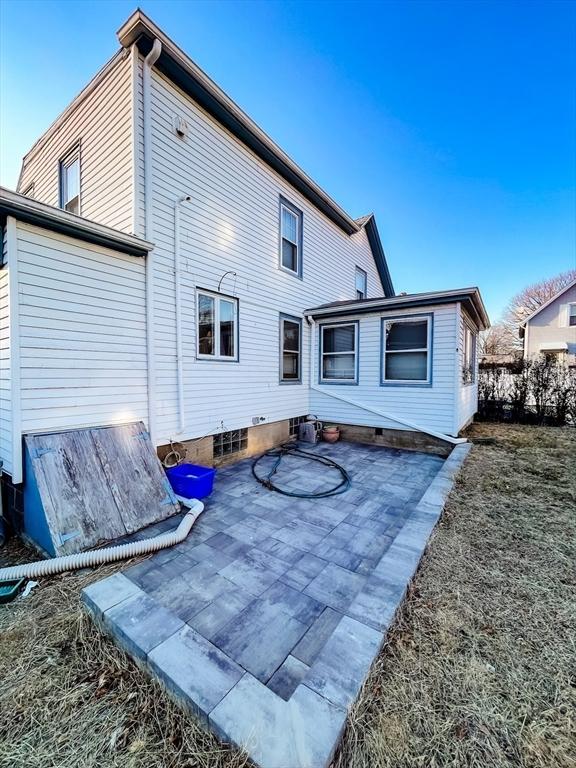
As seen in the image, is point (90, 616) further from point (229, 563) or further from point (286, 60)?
point (286, 60)

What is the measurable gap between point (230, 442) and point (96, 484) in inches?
106

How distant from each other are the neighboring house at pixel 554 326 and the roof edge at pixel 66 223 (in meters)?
20.3

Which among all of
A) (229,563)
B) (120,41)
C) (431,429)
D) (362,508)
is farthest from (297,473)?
(120,41)

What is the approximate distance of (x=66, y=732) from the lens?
4.87 feet

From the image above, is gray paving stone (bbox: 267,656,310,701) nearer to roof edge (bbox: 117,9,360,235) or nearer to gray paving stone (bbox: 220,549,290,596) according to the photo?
gray paving stone (bbox: 220,549,290,596)

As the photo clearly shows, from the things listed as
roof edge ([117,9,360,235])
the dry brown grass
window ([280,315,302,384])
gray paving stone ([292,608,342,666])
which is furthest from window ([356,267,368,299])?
gray paving stone ([292,608,342,666])

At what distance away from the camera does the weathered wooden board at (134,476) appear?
3.41 m

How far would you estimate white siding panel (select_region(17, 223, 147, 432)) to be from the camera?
3248 millimetres

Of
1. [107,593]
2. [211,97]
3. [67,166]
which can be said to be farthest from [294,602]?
[67,166]

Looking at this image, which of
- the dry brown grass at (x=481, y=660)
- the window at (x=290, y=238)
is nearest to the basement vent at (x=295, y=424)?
the window at (x=290, y=238)

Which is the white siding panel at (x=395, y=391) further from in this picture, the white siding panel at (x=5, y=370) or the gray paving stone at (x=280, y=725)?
the white siding panel at (x=5, y=370)

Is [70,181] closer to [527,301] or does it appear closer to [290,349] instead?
[290,349]

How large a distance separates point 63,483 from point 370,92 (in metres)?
12.7

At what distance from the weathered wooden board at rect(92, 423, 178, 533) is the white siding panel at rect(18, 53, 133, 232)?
2.85m
